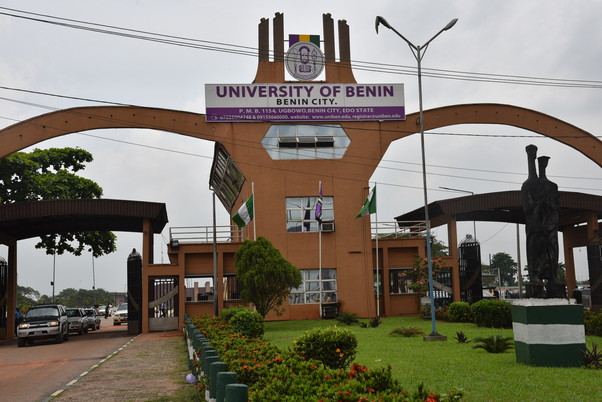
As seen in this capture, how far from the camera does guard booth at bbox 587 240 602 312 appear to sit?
35169mm

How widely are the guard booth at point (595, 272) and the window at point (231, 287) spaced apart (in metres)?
20.1

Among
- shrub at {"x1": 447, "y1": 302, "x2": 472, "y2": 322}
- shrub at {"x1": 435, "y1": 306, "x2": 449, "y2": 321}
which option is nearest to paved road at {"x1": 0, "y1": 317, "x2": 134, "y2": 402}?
shrub at {"x1": 447, "y1": 302, "x2": 472, "y2": 322}

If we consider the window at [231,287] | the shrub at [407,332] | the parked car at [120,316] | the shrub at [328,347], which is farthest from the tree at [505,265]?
the shrub at [328,347]

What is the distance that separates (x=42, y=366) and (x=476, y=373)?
12995mm

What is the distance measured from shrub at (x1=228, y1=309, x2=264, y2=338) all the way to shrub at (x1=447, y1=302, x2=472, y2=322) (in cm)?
1068

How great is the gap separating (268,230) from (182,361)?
1510cm

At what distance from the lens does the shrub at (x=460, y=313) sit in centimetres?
2839

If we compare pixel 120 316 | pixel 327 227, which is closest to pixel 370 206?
pixel 327 227

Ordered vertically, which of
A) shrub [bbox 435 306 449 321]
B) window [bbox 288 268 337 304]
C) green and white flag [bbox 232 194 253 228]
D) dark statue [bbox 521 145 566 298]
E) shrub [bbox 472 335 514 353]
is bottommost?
shrub [bbox 435 306 449 321]

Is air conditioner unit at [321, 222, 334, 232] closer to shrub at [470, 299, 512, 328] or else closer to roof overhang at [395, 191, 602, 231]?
roof overhang at [395, 191, 602, 231]

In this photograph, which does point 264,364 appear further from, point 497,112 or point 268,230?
point 497,112

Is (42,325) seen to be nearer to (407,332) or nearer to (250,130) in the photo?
(250,130)

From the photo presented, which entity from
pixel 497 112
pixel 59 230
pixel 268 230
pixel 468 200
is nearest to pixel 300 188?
pixel 268 230

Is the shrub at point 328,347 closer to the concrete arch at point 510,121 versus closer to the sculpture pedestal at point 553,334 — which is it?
the sculpture pedestal at point 553,334
